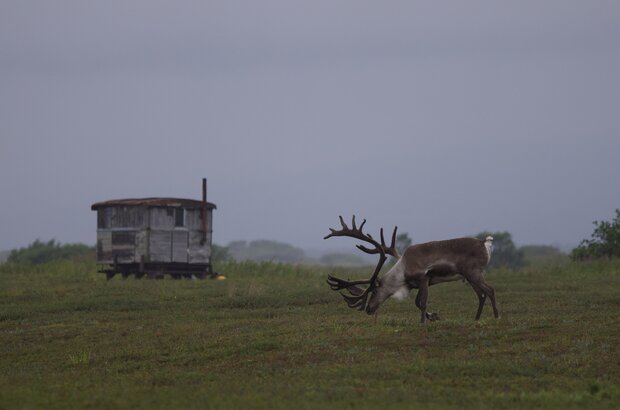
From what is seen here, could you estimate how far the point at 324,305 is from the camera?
2881 centimetres

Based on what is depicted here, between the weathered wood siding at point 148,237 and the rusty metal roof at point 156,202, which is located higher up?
the rusty metal roof at point 156,202

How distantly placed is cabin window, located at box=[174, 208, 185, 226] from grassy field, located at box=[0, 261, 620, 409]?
13903mm

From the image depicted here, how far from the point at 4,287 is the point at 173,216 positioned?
34.8 feet

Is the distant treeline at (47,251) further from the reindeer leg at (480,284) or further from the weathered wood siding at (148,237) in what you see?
the reindeer leg at (480,284)

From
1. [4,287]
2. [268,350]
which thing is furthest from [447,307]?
[4,287]

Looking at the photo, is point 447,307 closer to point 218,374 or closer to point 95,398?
point 218,374

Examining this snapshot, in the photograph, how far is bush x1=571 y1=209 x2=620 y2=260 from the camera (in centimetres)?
4500

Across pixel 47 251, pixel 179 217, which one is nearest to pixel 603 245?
pixel 179 217

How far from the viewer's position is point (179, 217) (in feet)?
148

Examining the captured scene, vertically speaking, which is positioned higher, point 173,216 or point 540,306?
point 173,216

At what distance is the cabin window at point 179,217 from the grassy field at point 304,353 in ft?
45.6

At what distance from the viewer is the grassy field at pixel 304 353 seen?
47.7 ft

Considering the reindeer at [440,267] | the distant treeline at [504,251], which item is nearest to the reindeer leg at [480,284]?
the reindeer at [440,267]

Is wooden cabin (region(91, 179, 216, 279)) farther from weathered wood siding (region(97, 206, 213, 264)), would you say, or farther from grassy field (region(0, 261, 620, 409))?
grassy field (region(0, 261, 620, 409))
